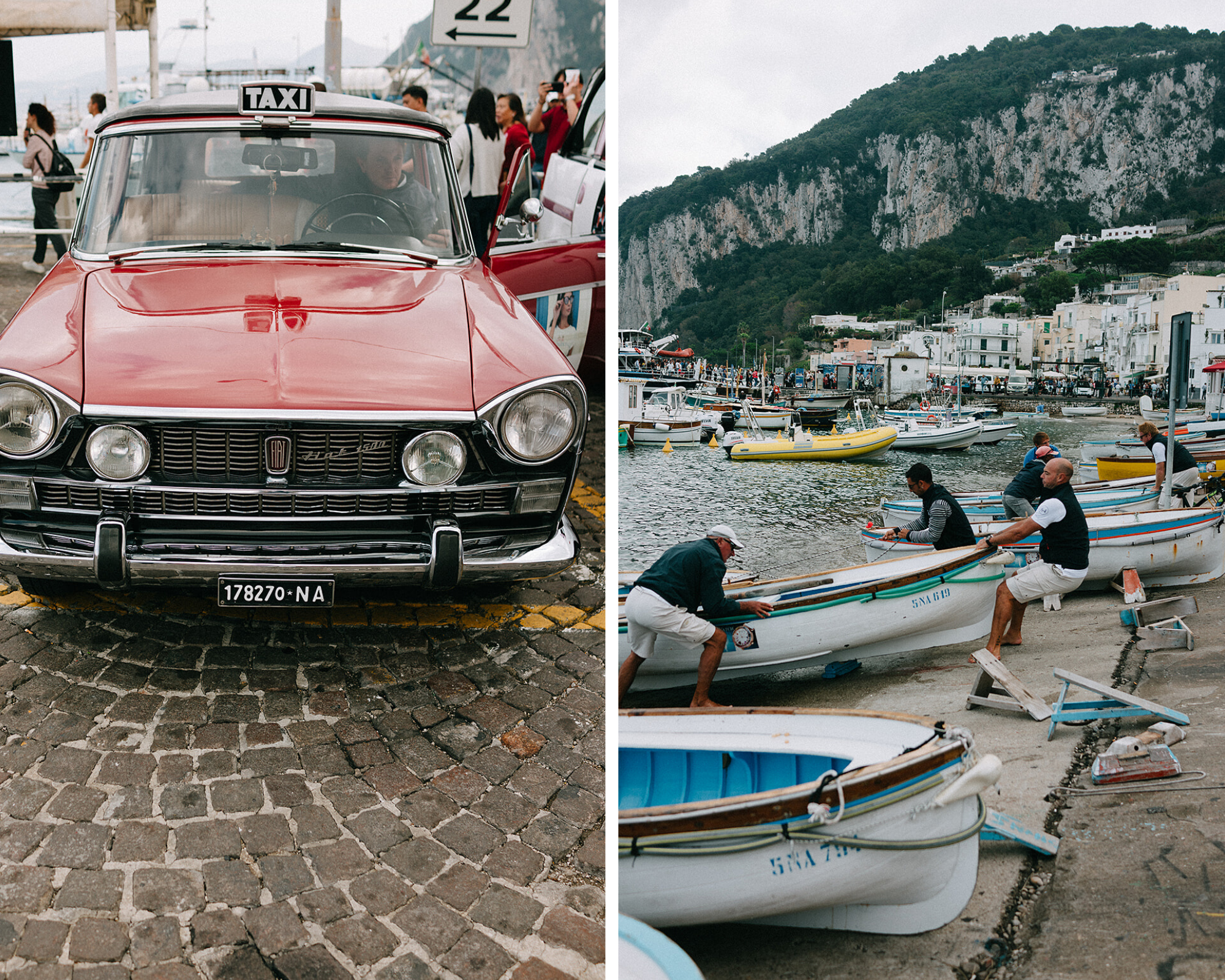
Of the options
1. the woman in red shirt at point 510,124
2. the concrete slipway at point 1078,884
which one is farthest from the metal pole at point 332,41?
the concrete slipway at point 1078,884

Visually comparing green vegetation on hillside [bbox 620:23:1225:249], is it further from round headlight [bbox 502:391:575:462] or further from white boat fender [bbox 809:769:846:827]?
white boat fender [bbox 809:769:846:827]

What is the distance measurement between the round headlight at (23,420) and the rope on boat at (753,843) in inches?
85.8

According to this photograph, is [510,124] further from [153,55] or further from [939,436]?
[153,55]

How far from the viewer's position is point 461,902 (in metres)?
2.49

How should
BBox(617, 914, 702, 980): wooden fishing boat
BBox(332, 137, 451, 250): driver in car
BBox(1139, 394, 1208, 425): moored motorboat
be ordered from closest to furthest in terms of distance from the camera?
BBox(617, 914, 702, 980): wooden fishing boat < BBox(1139, 394, 1208, 425): moored motorboat < BBox(332, 137, 451, 250): driver in car

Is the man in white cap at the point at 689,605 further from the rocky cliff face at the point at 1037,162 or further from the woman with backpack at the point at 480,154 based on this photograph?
the woman with backpack at the point at 480,154

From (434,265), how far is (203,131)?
1.16m

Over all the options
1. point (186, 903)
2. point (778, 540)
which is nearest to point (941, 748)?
point (778, 540)

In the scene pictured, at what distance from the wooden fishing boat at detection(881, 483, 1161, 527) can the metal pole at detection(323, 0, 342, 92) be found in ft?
22.6

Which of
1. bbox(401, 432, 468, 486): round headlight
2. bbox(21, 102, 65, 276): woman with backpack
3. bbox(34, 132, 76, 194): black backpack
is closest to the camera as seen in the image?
bbox(401, 432, 468, 486): round headlight

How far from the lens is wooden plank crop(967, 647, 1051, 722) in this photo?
312 cm

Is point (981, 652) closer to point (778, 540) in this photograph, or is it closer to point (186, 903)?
point (778, 540)

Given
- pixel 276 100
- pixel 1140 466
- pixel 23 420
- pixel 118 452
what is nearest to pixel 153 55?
pixel 276 100

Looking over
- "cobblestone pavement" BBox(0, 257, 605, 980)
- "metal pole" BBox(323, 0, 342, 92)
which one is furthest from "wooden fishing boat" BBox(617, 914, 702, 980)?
"metal pole" BBox(323, 0, 342, 92)
